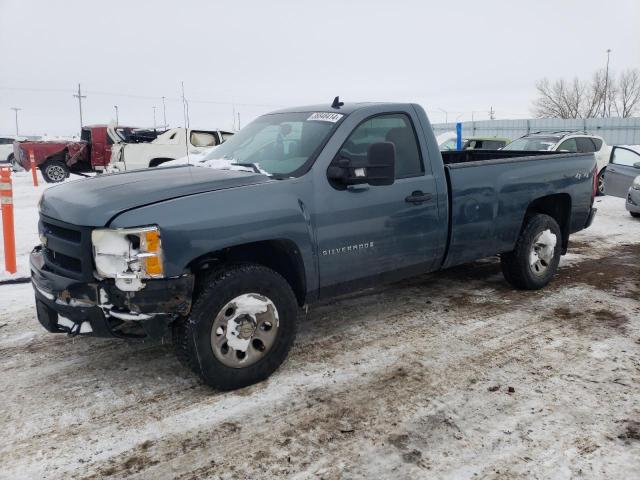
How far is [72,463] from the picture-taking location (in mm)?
2725

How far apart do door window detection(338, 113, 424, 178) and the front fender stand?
69 cm

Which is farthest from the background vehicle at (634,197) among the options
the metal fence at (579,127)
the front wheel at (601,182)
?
the metal fence at (579,127)

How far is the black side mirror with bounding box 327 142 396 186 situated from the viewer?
369 cm

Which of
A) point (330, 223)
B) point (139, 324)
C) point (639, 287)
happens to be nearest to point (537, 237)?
point (639, 287)

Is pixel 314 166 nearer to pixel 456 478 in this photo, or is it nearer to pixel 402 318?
pixel 402 318

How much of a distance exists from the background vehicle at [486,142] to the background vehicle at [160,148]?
27.2 ft

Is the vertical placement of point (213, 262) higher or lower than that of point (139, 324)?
higher

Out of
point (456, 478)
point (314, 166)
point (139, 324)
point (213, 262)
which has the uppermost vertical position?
point (314, 166)

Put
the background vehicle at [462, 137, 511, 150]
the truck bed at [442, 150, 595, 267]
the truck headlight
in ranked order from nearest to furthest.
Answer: the truck headlight → the truck bed at [442, 150, 595, 267] → the background vehicle at [462, 137, 511, 150]

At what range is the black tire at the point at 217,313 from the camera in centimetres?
323

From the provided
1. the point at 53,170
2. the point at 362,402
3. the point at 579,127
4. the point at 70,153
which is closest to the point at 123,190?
the point at 362,402

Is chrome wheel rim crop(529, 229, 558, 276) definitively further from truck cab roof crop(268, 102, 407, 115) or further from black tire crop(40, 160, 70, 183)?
black tire crop(40, 160, 70, 183)

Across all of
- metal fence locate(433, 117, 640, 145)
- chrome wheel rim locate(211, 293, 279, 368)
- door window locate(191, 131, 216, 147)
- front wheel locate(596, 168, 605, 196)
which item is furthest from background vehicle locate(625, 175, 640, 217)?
metal fence locate(433, 117, 640, 145)

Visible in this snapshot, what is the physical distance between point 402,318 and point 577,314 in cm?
161
